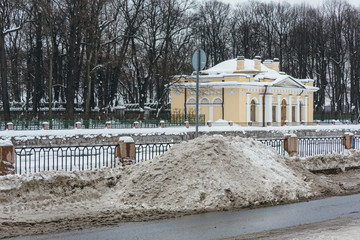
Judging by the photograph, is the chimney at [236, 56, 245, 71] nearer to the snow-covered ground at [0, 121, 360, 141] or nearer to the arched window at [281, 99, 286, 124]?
the arched window at [281, 99, 286, 124]

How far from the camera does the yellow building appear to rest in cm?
4450

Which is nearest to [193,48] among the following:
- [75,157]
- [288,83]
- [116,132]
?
[288,83]

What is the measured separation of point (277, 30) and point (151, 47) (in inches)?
904

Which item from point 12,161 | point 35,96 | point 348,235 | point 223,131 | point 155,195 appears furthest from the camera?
point 35,96

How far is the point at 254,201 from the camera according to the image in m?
11.1

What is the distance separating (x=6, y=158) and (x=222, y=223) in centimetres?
603

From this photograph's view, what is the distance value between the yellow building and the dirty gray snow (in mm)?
30959

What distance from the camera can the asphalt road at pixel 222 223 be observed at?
338 inches

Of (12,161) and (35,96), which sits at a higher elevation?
(35,96)

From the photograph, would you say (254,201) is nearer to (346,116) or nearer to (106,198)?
(106,198)

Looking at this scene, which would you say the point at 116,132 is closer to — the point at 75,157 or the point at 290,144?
the point at 75,157

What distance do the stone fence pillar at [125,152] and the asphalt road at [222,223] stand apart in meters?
4.25

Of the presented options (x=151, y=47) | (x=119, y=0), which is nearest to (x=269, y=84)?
(x=151, y=47)

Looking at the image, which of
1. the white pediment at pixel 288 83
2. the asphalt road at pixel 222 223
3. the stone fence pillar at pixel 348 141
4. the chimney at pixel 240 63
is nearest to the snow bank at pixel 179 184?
the asphalt road at pixel 222 223
